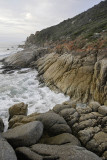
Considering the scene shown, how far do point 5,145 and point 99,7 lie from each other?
81429 mm

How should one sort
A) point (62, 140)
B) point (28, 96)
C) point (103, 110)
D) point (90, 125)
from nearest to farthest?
point (62, 140)
point (90, 125)
point (103, 110)
point (28, 96)

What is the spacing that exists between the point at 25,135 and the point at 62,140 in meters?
1.81


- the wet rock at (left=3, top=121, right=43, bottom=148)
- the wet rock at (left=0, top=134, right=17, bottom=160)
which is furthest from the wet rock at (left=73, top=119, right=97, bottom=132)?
the wet rock at (left=0, top=134, right=17, bottom=160)

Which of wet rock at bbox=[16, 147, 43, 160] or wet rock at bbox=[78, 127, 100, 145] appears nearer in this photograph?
wet rock at bbox=[16, 147, 43, 160]

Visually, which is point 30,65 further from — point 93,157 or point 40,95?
point 93,157

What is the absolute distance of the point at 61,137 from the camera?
25.2 ft

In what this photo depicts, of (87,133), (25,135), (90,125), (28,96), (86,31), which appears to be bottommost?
(28,96)

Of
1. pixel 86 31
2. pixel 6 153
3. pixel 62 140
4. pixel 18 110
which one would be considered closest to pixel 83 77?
pixel 18 110

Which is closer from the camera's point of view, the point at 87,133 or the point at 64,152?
the point at 64,152

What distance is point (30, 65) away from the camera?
32969 mm

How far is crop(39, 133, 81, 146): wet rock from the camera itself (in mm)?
7278

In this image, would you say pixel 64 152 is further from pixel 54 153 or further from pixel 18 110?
pixel 18 110

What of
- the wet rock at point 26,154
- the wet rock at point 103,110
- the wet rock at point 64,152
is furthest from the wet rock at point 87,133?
the wet rock at point 26,154

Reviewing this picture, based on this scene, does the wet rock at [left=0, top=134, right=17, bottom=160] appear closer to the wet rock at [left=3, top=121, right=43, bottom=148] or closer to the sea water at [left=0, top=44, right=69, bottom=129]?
the wet rock at [left=3, top=121, right=43, bottom=148]
